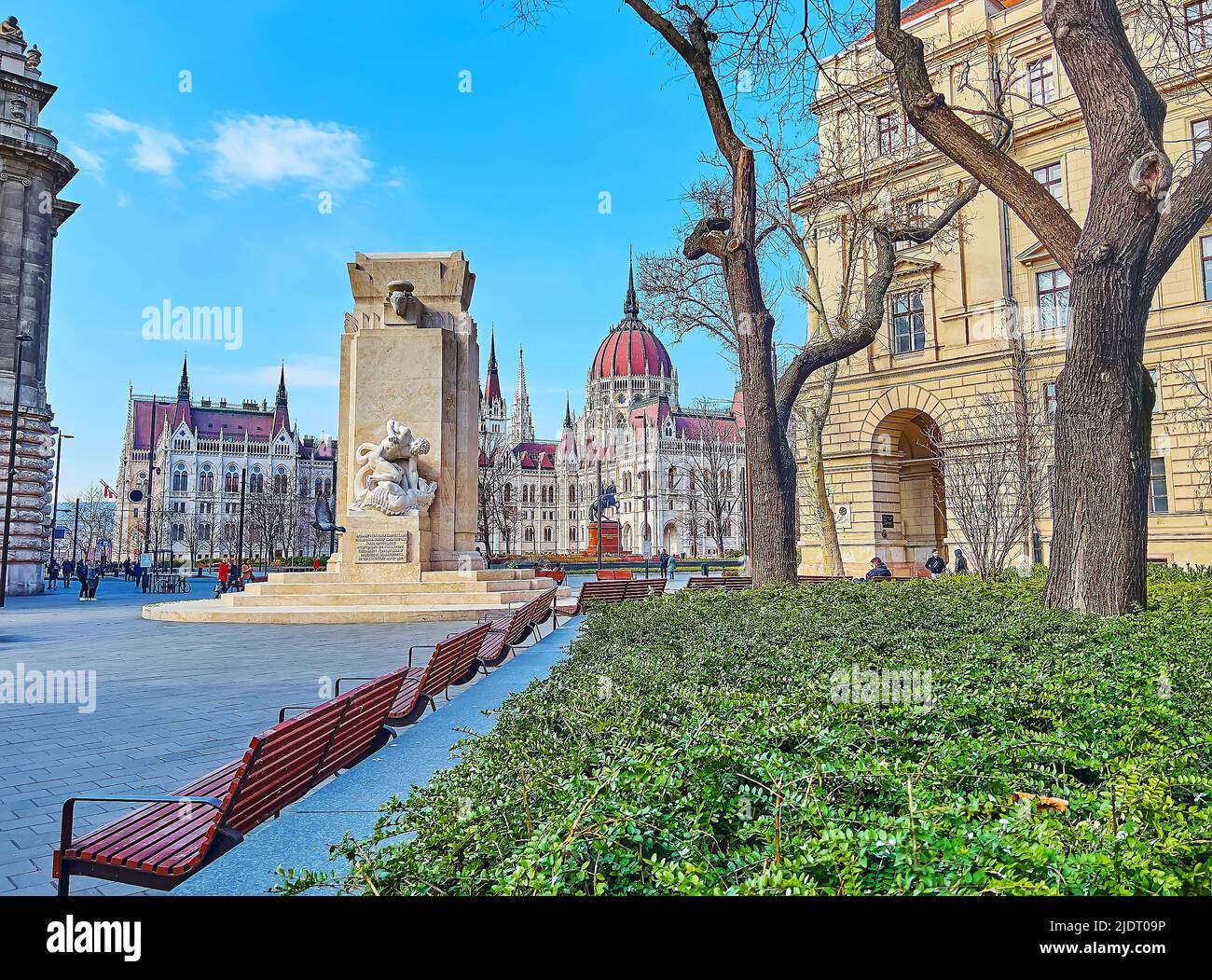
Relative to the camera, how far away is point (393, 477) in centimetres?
1659

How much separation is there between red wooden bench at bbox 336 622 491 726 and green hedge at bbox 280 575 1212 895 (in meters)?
1.26

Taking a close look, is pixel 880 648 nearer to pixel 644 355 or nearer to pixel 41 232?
pixel 41 232

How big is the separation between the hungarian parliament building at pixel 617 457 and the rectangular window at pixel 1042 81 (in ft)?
253

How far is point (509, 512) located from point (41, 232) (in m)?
79.5

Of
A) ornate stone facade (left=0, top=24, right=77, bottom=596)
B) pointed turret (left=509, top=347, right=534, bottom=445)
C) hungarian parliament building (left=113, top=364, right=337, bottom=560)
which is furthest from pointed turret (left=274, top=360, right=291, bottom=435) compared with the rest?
ornate stone facade (left=0, top=24, right=77, bottom=596)

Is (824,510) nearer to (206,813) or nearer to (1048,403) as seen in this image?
(1048,403)

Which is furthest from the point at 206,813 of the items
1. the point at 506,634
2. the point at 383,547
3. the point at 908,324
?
the point at 908,324

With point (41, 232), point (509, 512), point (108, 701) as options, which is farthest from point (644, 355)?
point (108, 701)

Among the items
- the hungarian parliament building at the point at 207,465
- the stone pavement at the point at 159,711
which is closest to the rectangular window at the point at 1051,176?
the stone pavement at the point at 159,711

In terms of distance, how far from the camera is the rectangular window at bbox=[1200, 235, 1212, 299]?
24.0 metres

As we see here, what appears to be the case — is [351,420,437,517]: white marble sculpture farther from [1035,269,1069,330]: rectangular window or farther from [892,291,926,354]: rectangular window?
[1035,269,1069,330]: rectangular window

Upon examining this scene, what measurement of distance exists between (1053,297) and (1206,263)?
4106 millimetres

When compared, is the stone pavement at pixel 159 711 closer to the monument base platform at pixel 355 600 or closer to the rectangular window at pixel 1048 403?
the monument base platform at pixel 355 600

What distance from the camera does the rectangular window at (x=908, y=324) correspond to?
96.8 ft
